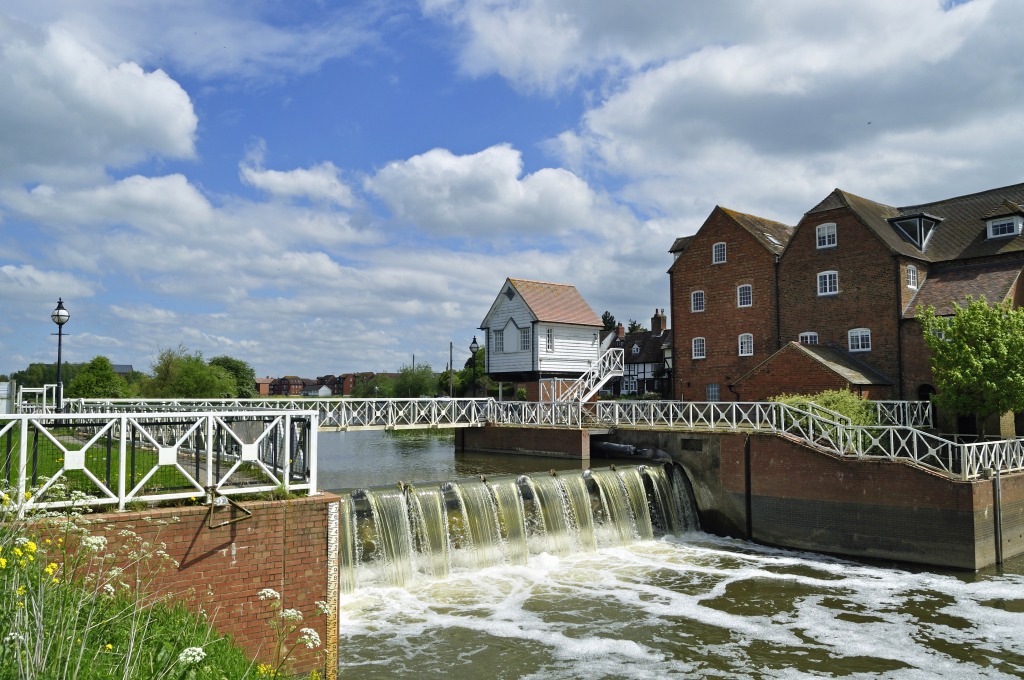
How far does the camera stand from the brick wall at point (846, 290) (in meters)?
30.1

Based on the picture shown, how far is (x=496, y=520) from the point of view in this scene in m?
18.5

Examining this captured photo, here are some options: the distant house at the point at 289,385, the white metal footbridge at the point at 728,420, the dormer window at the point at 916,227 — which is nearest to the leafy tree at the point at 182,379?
the white metal footbridge at the point at 728,420

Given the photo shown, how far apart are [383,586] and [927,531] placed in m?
13.5

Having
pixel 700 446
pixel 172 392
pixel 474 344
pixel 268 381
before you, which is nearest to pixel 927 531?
pixel 700 446

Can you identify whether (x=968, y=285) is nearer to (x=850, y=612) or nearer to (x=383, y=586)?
(x=850, y=612)

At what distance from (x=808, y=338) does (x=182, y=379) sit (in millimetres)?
37275

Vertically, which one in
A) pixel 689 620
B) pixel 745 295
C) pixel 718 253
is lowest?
pixel 689 620

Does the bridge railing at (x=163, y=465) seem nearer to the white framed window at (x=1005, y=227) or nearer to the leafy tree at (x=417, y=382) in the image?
the white framed window at (x=1005, y=227)

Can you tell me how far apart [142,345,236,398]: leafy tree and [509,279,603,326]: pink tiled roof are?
22.7 metres

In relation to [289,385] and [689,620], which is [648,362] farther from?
[289,385]

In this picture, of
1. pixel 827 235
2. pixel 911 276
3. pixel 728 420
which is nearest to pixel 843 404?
pixel 728 420

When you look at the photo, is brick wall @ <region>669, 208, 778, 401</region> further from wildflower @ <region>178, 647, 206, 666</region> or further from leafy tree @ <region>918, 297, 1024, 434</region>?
wildflower @ <region>178, 647, 206, 666</region>

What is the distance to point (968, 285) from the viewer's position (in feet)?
96.7

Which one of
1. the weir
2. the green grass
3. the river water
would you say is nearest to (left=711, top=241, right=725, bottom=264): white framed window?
the weir
